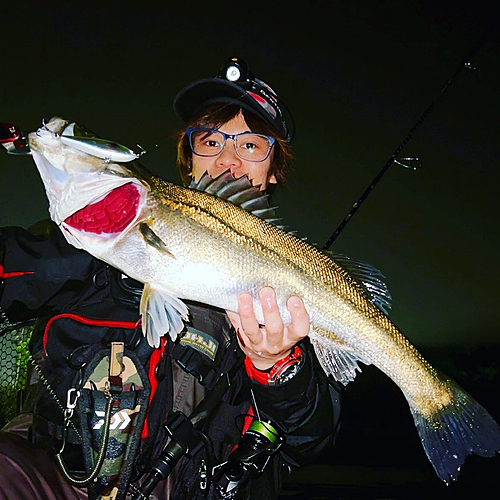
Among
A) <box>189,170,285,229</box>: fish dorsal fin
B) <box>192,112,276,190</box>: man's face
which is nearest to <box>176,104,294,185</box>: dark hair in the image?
<box>192,112,276,190</box>: man's face

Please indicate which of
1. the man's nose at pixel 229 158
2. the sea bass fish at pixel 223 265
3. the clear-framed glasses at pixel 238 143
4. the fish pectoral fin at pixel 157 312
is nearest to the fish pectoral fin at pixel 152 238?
the sea bass fish at pixel 223 265

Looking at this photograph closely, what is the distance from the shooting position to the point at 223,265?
93.9 inches

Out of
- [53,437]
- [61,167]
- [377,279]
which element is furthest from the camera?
[377,279]

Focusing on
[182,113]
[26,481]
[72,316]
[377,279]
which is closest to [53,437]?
[26,481]

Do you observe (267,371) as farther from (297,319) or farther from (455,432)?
(455,432)

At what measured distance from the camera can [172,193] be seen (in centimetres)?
236

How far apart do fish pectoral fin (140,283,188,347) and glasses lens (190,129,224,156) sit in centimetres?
137

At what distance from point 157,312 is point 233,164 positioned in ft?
4.37

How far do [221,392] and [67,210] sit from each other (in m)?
1.29

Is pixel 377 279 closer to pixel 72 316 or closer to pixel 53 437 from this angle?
pixel 72 316

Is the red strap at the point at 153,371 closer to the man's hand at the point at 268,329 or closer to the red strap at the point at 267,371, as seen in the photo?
the man's hand at the point at 268,329

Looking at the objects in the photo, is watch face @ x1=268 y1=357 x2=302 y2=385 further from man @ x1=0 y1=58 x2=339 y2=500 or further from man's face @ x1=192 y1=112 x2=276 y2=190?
man's face @ x1=192 y1=112 x2=276 y2=190

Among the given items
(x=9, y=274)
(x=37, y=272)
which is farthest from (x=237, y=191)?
(x=9, y=274)

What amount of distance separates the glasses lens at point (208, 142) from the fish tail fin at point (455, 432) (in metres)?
1.99
